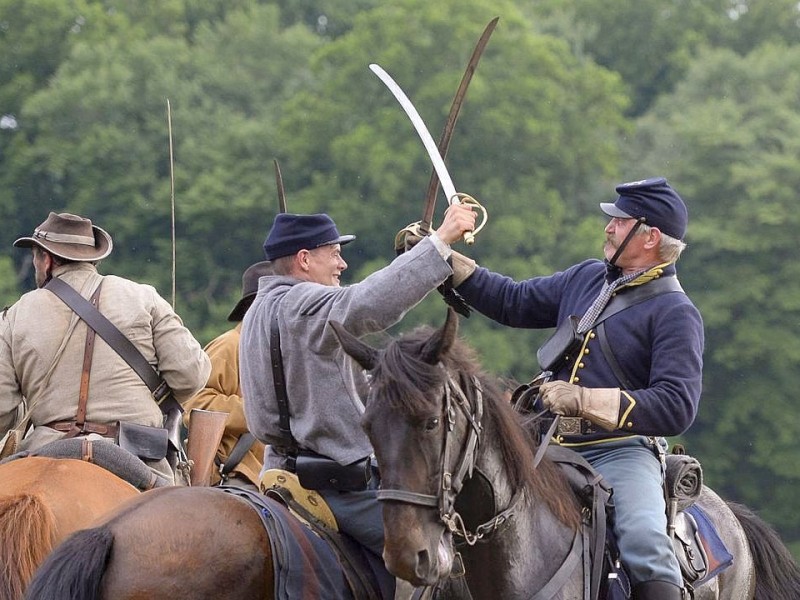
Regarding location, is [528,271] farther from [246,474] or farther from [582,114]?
[246,474]

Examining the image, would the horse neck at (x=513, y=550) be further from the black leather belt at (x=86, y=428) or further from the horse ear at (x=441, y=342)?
the black leather belt at (x=86, y=428)

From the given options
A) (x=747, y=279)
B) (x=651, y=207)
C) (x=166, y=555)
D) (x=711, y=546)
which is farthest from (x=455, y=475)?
(x=747, y=279)

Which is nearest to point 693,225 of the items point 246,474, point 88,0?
point 88,0

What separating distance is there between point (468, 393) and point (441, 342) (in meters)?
0.38

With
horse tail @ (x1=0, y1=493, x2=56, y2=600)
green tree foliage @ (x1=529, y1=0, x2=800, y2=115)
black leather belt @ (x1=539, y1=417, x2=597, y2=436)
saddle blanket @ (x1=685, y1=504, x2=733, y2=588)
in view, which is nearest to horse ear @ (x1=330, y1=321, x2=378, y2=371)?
black leather belt @ (x1=539, y1=417, x2=597, y2=436)

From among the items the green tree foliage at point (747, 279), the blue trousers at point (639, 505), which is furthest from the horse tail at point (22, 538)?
the green tree foliage at point (747, 279)

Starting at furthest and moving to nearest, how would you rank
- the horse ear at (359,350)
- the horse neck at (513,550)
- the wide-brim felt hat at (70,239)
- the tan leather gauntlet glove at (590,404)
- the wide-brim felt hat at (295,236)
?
1. the wide-brim felt hat at (70,239)
2. the wide-brim felt hat at (295,236)
3. the tan leather gauntlet glove at (590,404)
4. the horse neck at (513,550)
5. the horse ear at (359,350)

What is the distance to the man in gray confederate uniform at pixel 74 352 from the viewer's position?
872 centimetres

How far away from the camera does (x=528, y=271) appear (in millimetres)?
43906

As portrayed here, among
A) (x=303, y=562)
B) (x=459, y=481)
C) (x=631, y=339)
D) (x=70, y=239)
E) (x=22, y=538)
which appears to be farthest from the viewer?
(x=70, y=239)

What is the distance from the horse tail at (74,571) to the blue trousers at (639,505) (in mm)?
2340

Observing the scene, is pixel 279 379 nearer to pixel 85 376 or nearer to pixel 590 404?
pixel 590 404

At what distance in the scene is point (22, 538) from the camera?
738 cm

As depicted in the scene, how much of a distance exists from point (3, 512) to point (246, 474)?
3.16 m
